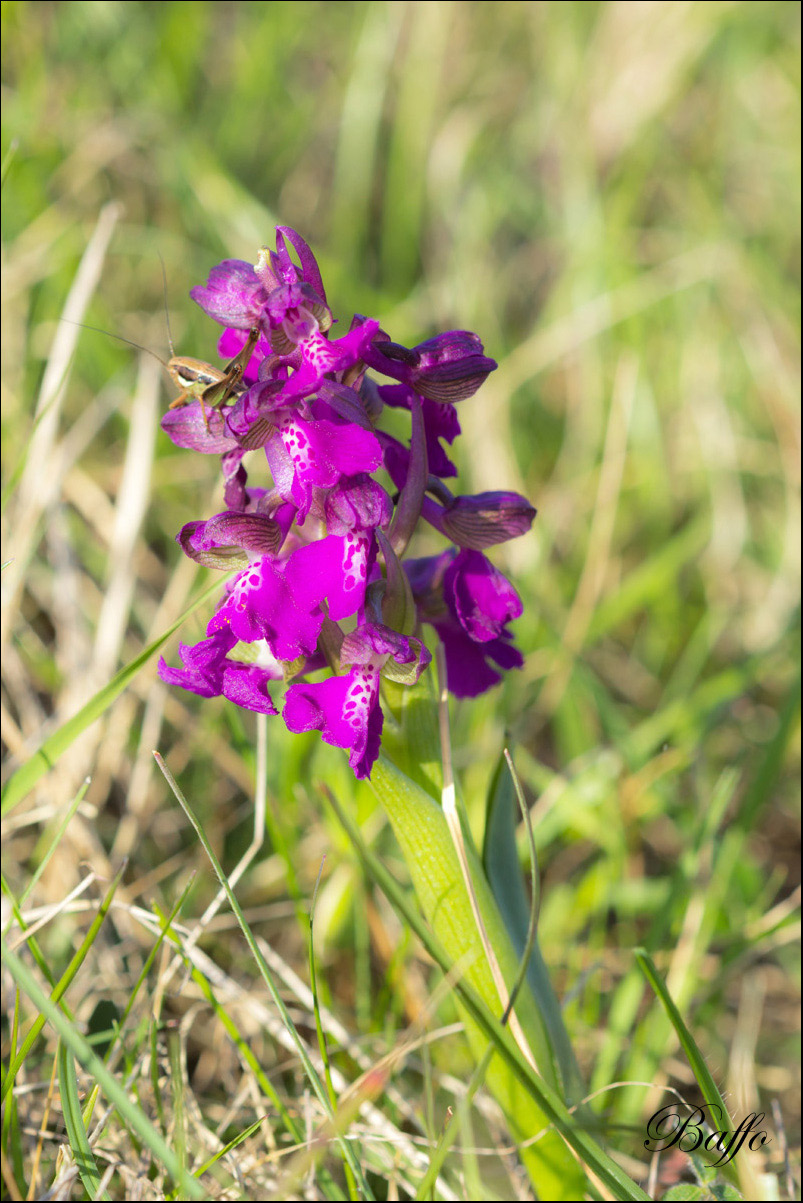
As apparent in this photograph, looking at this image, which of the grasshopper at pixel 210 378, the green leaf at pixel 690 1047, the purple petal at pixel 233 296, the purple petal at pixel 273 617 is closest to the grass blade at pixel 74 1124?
the purple petal at pixel 273 617

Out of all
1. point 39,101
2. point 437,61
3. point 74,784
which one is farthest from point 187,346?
point 437,61

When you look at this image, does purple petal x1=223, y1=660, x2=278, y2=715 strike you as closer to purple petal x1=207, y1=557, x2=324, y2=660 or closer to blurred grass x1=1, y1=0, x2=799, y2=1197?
purple petal x1=207, y1=557, x2=324, y2=660

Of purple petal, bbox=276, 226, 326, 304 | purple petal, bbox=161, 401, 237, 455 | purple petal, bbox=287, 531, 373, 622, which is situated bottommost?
purple petal, bbox=287, 531, 373, 622

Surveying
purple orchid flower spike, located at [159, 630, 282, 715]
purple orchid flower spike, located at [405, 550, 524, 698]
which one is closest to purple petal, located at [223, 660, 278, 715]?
purple orchid flower spike, located at [159, 630, 282, 715]

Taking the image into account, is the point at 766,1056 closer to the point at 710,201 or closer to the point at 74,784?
the point at 74,784

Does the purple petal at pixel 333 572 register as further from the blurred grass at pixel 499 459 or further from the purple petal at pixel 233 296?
the blurred grass at pixel 499 459
